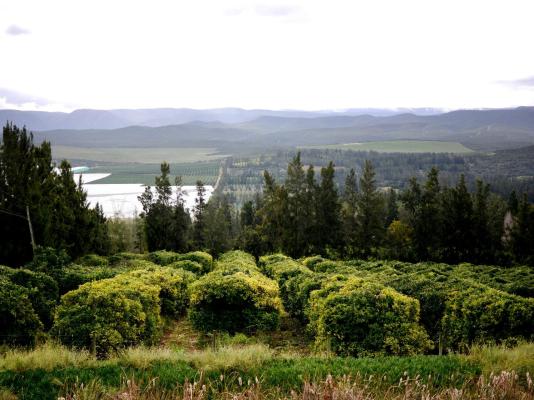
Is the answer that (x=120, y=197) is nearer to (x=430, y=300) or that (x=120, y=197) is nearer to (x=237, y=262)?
(x=237, y=262)

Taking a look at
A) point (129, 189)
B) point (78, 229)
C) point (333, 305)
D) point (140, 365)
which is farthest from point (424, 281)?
point (129, 189)

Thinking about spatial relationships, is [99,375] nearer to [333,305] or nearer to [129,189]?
[333,305]

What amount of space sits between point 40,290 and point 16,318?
2.07 meters

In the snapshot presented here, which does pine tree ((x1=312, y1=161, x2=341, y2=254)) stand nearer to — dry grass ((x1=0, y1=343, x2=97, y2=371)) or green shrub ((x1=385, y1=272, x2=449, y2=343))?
green shrub ((x1=385, y1=272, x2=449, y2=343))

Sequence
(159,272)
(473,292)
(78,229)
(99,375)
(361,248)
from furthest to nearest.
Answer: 1. (361,248)
2. (78,229)
3. (159,272)
4. (473,292)
5. (99,375)

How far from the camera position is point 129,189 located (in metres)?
147

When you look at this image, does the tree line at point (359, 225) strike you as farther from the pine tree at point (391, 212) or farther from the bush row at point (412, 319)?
the bush row at point (412, 319)

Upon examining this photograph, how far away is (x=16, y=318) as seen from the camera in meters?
9.89

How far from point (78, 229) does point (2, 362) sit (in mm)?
25115

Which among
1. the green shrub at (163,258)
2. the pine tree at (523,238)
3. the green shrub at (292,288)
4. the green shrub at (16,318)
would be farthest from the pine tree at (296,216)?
the green shrub at (16,318)

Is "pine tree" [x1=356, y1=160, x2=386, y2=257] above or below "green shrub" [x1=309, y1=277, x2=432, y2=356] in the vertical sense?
below

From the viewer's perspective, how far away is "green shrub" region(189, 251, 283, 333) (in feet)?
37.3

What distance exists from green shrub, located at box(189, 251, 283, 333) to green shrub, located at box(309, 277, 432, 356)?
2.26 meters

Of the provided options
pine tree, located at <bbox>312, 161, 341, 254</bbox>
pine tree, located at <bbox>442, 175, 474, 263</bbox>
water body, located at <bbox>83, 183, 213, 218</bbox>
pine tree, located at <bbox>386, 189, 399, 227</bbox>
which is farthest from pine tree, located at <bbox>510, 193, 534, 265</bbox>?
water body, located at <bbox>83, 183, 213, 218</bbox>
